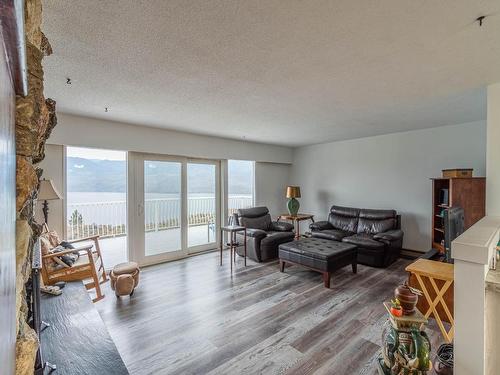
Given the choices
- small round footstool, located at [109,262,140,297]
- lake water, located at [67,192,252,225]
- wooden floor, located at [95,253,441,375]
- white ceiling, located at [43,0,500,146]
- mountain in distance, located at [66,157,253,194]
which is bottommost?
wooden floor, located at [95,253,441,375]

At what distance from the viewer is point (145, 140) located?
4188mm

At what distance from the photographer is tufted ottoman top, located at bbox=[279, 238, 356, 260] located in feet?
11.5

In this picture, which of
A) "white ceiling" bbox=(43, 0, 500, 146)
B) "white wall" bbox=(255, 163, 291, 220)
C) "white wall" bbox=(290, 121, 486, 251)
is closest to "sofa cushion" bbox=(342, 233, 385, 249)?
"white wall" bbox=(290, 121, 486, 251)

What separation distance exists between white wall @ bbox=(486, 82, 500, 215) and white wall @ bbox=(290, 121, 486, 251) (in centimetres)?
185

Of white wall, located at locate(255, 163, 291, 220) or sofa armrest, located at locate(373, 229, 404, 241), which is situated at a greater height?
white wall, located at locate(255, 163, 291, 220)

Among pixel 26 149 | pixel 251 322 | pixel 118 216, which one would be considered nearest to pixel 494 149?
pixel 251 322

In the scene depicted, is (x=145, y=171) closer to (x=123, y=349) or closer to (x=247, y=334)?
(x=123, y=349)

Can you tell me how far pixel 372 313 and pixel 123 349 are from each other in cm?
250

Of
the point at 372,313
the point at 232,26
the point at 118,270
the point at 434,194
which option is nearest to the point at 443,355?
the point at 372,313

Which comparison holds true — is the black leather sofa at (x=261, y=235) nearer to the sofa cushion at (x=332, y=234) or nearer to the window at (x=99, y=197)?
the sofa cushion at (x=332, y=234)

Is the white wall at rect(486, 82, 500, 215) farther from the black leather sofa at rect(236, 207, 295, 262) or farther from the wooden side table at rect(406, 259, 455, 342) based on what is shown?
the black leather sofa at rect(236, 207, 295, 262)

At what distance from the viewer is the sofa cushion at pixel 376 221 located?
4.67m

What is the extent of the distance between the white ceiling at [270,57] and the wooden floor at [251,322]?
2.42 metres

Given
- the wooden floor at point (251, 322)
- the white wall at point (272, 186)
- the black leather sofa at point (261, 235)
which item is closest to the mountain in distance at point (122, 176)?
the white wall at point (272, 186)
